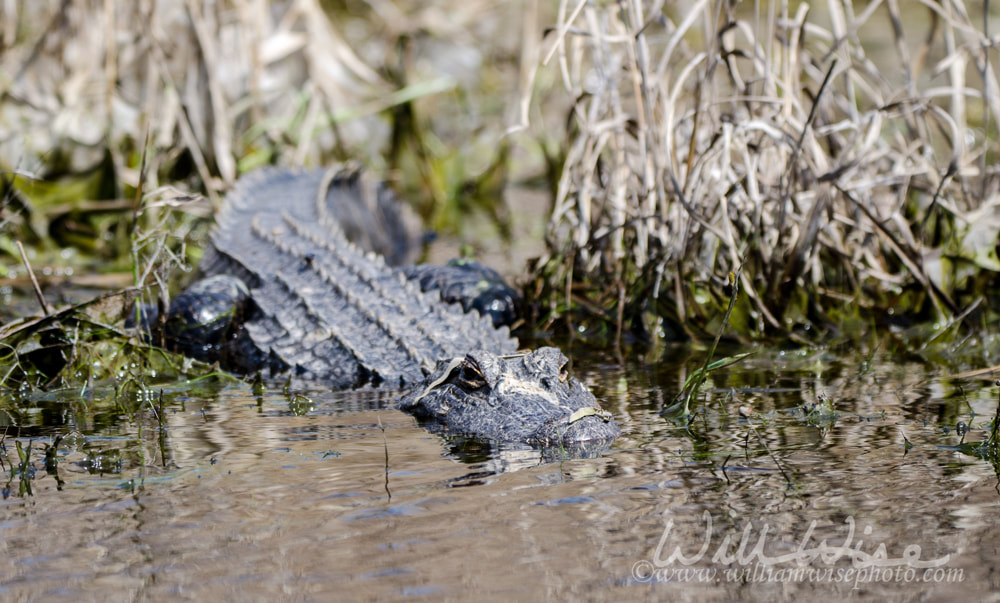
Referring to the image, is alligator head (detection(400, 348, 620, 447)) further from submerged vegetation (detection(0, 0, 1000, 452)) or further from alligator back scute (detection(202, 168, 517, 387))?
alligator back scute (detection(202, 168, 517, 387))

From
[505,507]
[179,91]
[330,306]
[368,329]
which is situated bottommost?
[505,507]

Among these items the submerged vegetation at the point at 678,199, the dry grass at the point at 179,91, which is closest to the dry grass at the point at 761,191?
the submerged vegetation at the point at 678,199

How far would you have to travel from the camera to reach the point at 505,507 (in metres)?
2.75

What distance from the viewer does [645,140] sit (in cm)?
482

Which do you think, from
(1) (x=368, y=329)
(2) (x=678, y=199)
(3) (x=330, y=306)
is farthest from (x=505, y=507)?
(3) (x=330, y=306)

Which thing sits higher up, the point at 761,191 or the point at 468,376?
the point at 761,191

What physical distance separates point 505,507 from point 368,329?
2155 mm

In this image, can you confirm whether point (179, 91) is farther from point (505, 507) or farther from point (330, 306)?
point (505, 507)

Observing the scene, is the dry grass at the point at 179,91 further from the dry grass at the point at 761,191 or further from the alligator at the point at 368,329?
the dry grass at the point at 761,191

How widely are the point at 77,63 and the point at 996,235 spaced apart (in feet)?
21.9

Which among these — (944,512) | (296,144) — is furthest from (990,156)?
(944,512)

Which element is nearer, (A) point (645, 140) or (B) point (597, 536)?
(B) point (597, 536)

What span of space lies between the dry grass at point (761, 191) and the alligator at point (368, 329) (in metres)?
0.73

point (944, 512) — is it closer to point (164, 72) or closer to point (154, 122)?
point (164, 72)
